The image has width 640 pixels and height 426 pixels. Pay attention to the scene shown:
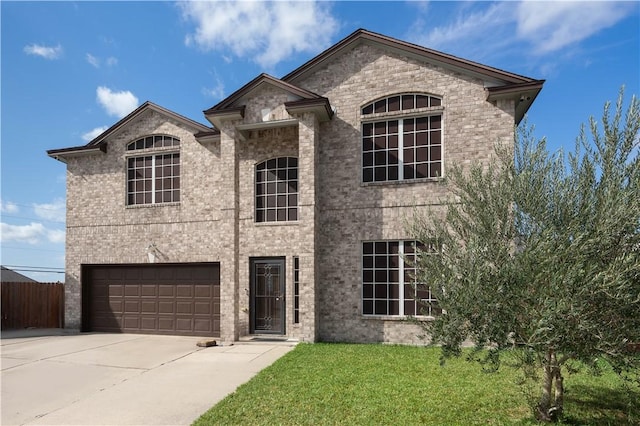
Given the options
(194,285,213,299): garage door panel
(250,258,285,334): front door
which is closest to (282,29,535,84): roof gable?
(250,258,285,334): front door

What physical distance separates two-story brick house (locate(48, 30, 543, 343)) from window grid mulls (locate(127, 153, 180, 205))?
9 cm

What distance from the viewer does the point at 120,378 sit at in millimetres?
7602

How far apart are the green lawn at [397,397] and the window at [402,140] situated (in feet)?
16.4

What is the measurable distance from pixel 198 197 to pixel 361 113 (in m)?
5.83

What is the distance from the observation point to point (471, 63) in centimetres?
1027

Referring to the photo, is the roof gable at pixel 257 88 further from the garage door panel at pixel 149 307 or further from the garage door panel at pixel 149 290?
the garage door panel at pixel 149 307

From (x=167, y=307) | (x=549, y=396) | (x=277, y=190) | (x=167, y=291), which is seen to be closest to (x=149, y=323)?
(x=167, y=307)

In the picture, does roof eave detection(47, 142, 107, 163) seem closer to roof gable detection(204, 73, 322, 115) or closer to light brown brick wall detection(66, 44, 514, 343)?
light brown brick wall detection(66, 44, 514, 343)

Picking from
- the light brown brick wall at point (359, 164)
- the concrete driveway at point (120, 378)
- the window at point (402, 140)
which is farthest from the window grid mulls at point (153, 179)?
the window at point (402, 140)

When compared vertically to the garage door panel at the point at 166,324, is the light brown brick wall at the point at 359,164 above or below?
above

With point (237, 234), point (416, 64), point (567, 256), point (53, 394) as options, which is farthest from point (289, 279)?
point (567, 256)

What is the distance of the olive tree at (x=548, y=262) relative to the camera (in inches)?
168

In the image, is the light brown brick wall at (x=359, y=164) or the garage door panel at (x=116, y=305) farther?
the garage door panel at (x=116, y=305)

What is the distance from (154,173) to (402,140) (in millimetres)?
8408
